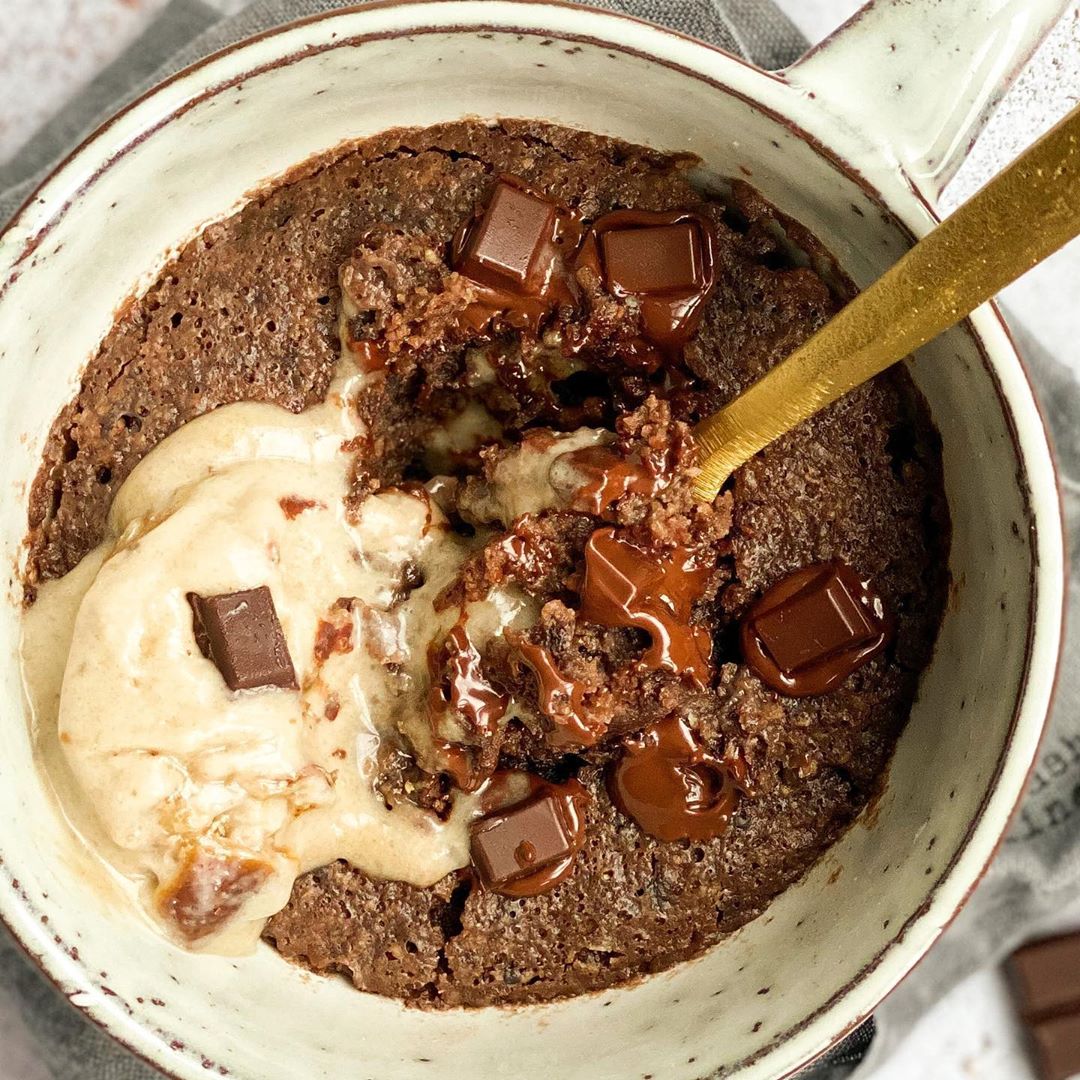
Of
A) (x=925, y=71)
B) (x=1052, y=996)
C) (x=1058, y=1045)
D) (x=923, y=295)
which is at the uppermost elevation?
(x=925, y=71)

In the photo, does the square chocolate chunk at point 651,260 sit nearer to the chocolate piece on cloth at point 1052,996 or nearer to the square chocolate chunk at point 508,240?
the square chocolate chunk at point 508,240

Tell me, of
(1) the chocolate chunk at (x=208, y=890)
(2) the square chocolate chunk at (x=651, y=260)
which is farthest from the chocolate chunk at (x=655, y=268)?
(1) the chocolate chunk at (x=208, y=890)

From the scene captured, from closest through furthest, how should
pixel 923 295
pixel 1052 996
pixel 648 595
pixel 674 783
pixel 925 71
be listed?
pixel 923 295 < pixel 925 71 < pixel 648 595 < pixel 674 783 < pixel 1052 996

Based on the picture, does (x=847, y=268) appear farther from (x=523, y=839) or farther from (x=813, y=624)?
(x=523, y=839)

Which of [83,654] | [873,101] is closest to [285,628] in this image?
[83,654]

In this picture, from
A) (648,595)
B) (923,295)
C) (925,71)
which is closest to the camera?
(923,295)

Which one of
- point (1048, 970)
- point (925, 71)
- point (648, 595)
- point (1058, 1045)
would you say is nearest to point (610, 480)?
point (648, 595)
